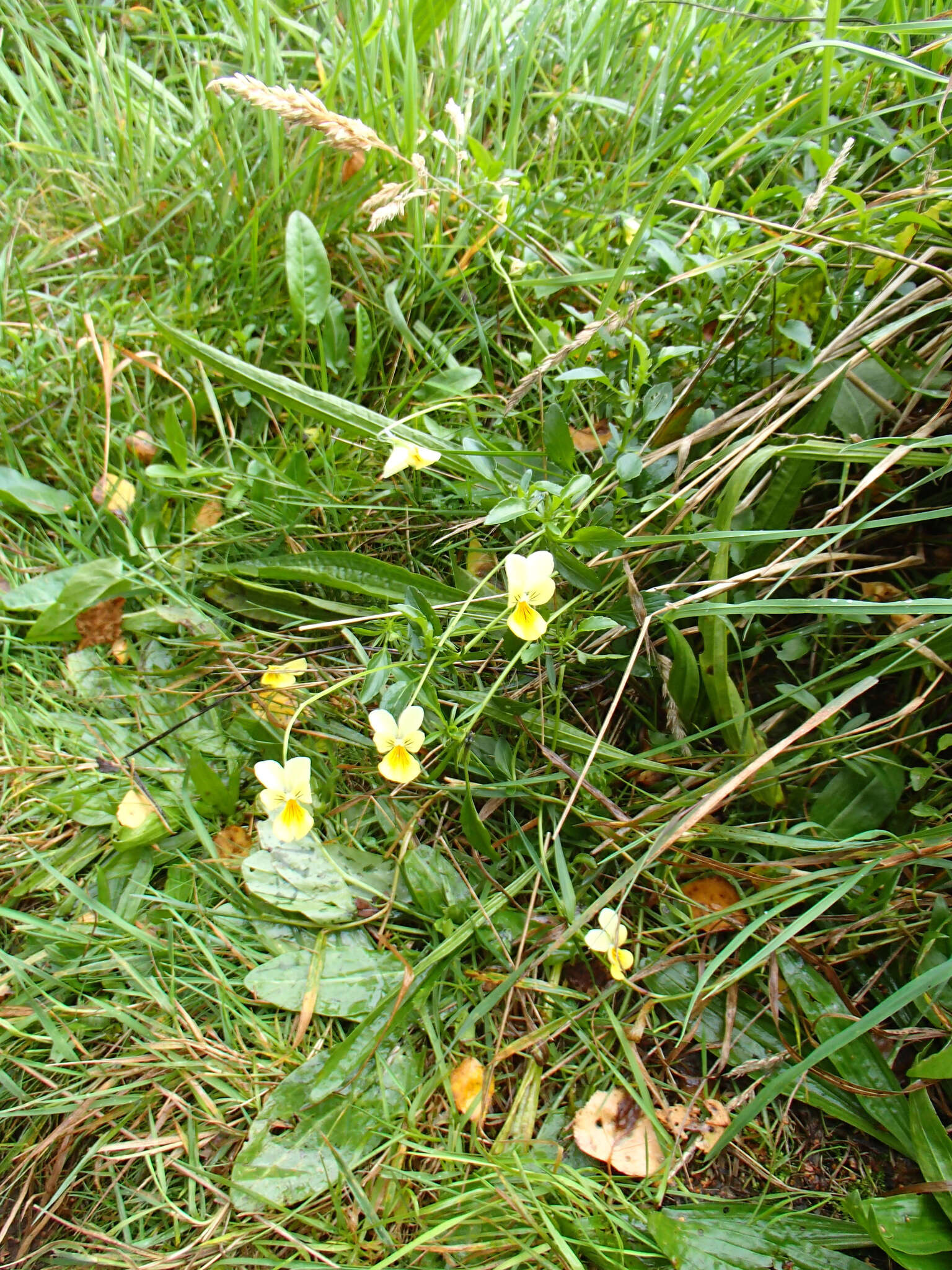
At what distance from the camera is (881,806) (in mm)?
1344

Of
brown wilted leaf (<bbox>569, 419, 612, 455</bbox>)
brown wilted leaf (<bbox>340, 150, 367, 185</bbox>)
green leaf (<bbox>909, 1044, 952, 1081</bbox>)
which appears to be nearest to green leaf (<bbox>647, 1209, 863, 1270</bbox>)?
green leaf (<bbox>909, 1044, 952, 1081</bbox>)

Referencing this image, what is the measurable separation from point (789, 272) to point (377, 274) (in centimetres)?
88

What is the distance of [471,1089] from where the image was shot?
1274mm

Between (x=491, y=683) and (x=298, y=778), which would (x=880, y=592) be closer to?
(x=491, y=683)

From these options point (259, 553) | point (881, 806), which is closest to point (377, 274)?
point (259, 553)

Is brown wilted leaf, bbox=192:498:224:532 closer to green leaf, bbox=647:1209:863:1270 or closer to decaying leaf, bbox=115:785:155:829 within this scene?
decaying leaf, bbox=115:785:155:829

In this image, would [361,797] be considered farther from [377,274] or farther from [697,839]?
[377,274]

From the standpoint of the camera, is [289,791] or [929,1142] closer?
[929,1142]

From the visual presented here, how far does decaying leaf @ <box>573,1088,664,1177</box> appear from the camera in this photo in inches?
47.8

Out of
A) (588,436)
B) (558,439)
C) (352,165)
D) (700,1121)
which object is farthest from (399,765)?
(352,165)

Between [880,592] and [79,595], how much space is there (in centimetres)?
147

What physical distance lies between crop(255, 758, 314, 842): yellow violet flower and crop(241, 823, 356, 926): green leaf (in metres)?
0.14

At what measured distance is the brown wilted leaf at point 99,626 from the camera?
5.37ft

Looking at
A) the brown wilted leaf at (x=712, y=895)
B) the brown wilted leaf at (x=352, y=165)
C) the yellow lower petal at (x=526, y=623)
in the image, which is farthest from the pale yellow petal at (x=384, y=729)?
the brown wilted leaf at (x=352, y=165)
